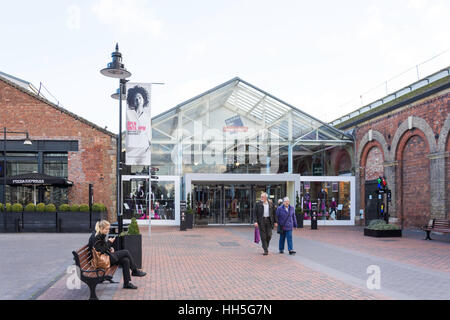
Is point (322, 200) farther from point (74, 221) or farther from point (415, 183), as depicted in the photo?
point (74, 221)

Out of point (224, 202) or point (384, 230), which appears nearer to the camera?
point (384, 230)

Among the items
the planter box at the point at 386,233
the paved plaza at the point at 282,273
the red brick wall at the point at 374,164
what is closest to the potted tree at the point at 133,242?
the paved plaza at the point at 282,273

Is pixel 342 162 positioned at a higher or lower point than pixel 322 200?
higher

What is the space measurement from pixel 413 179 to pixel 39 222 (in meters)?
16.8

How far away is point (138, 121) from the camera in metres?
12.2

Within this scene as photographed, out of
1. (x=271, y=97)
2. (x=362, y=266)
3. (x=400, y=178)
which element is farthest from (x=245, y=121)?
(x=362, y=266)

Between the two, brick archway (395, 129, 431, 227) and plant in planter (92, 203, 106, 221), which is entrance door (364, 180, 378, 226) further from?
plant in planter (92, 203, 106, 221)

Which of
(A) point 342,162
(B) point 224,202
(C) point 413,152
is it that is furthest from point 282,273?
(A) point 342,162

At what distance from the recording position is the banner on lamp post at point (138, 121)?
472 inches

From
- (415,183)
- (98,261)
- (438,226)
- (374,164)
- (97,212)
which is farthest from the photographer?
(374,164)

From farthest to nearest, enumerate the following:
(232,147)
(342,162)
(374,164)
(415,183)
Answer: (342,162) → (232,147) → (374,164) → (415,183)

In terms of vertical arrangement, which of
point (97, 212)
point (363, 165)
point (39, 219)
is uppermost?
point (363, 165)

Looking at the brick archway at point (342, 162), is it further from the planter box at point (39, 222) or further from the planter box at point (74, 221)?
the planter box at point (39, 222)

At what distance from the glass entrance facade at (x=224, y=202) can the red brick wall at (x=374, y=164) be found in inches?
181
